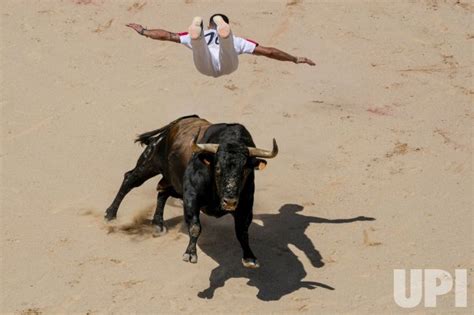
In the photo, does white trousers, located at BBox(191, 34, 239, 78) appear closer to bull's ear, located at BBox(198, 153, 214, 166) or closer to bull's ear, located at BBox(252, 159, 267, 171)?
bull's ear, located at BBox(198, 153, 214, 166)

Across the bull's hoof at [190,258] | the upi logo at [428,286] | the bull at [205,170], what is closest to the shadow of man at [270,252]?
the bull at [205,170]

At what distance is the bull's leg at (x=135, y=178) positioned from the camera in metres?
12.7

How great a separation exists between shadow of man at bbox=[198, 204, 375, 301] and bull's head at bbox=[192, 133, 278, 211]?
1.29 meters

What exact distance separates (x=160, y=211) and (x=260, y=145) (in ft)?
9.88

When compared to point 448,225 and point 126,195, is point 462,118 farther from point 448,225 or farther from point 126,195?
point 126,195

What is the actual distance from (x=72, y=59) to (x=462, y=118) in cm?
674

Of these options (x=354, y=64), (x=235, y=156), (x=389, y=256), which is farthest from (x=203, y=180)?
(x=354, y=64)

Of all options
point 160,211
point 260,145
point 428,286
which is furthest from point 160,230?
point 428,286

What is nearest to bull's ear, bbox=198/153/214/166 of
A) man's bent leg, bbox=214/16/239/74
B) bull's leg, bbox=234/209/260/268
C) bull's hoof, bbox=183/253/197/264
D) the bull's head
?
the bull's head

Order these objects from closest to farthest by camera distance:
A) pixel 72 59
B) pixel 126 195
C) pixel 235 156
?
pixel 235 156
pixel 126 195
pixel 72 59

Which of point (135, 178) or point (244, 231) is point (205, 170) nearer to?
point (244, 231)

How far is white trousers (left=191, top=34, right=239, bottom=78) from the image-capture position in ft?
38.8

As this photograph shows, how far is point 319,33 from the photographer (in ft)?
61.3

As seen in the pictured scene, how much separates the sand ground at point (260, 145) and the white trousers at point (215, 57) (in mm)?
2021
